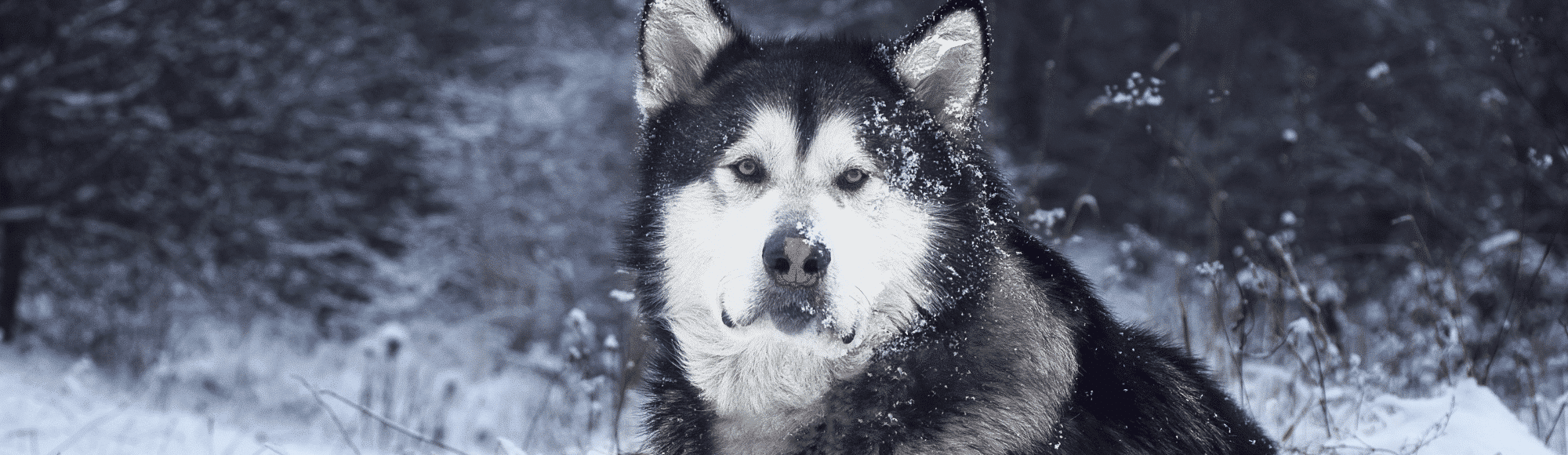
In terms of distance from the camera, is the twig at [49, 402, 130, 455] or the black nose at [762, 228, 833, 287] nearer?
the black nose at [762, 228, 833, 287]

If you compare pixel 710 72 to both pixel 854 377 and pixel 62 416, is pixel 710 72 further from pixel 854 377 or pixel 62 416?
pixel 62 416

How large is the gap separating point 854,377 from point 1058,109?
42.4 feet

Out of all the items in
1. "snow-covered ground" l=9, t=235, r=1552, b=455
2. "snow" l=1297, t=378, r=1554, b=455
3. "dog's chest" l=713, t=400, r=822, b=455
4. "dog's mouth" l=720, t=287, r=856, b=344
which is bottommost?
"snow-covered ground" l=9, t=235, r=1552, b=455

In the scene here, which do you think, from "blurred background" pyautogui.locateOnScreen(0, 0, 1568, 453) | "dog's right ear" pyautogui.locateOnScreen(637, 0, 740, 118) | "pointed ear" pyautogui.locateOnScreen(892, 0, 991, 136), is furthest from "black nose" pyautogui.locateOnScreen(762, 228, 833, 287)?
"blurred background" pyautogui.locateOnScreen(0, 0, 1568, 453)

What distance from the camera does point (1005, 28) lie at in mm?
13203

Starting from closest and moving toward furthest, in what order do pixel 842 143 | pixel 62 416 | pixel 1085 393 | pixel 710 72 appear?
pixel 1085 393, pixel 842 143, pixel 710 72, pixel 62 416

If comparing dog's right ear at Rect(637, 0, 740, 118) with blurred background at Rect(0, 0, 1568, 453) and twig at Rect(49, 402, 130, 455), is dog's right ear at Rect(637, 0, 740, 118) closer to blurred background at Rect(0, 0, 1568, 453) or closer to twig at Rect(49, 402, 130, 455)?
blurred background at Rect(0, 0, 1568, 453)

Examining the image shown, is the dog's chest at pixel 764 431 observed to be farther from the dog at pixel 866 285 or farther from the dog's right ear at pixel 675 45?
the dog's right ear at pixel 675 45

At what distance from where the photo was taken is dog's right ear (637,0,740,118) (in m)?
2.54

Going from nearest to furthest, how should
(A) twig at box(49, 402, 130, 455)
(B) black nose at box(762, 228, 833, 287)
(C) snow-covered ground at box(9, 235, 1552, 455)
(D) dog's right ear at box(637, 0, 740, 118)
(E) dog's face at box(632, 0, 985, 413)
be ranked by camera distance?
(B) black nose at box(762, 228, 833, 287) < (E) dog's face at box(632, 0, 985, 413) < (D) dog's right ear at box(637, 0, 740, 118) < (C) snow-covered ground at box(9, 235, 1552, 455) < (A) twig at box(49, 402, 130, 455)

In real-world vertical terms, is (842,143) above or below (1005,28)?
below

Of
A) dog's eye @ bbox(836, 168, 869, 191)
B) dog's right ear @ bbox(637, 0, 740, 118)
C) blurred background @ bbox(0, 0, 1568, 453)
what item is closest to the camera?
dog's eye @ bbox(836, 168, 869, 191)

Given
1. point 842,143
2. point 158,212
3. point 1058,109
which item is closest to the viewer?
point 842,143

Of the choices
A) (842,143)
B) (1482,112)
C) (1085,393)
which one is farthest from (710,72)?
(1482,112)
